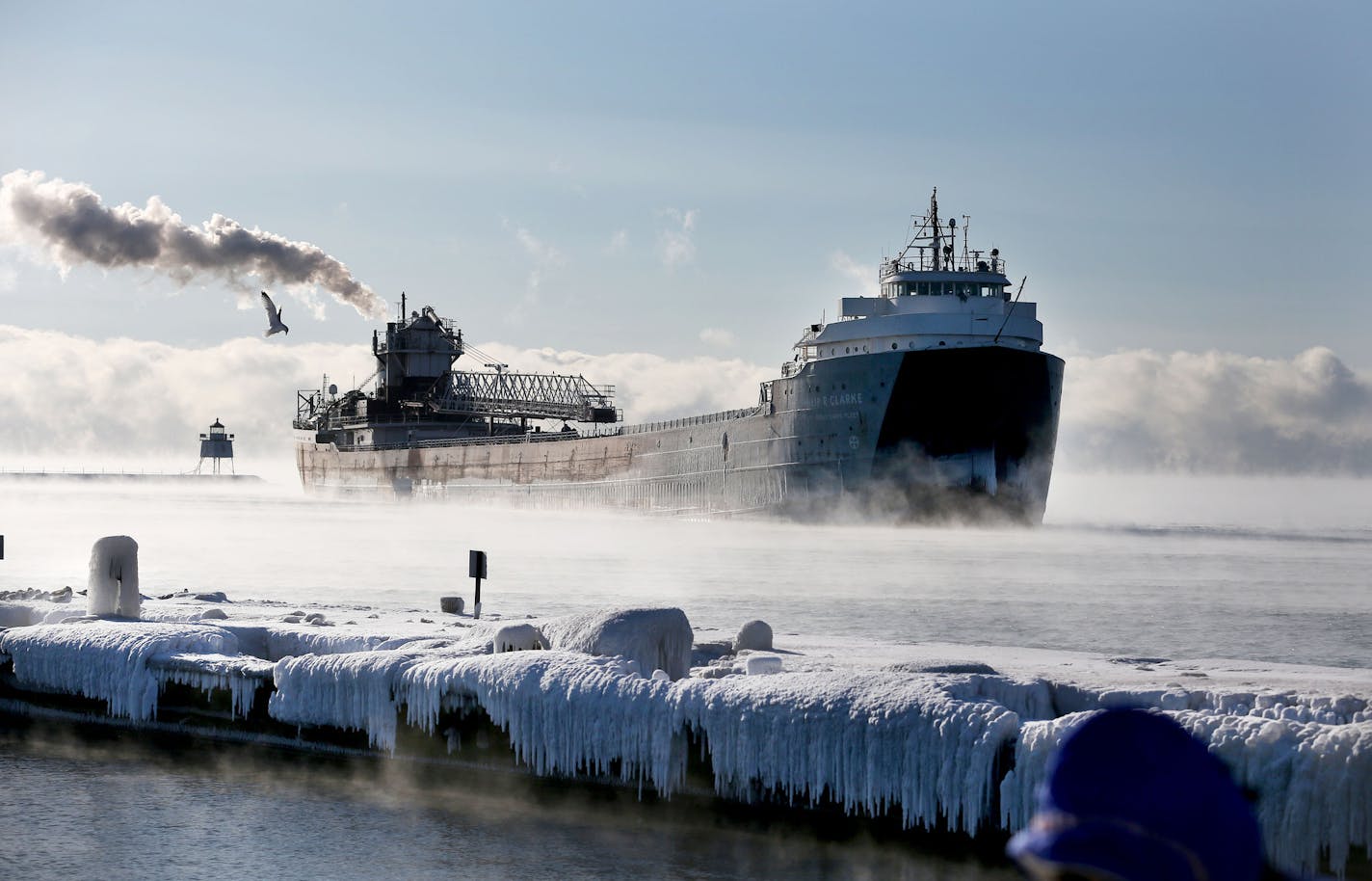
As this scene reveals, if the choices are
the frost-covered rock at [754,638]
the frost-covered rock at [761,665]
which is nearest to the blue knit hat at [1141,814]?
the frost-covered rock at [761,665]

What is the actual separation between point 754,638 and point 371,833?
5.85 m

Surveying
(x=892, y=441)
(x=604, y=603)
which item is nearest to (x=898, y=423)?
(x=892, y=441)

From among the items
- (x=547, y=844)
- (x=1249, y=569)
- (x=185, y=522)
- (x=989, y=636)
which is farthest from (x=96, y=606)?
(x=185, y=522)

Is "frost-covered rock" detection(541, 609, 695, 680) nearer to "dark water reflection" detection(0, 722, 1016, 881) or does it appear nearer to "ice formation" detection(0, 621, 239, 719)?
"dark water reflection" detection(0, 722, 1016, 881)

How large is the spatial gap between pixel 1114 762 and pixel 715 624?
58.9ft

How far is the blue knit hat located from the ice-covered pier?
6806 millimetres

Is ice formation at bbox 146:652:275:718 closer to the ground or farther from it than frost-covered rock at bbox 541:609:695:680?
closer to the ground

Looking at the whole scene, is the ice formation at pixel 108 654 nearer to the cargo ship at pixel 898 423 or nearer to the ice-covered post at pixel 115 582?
the ice-covered post at pixel 115 582

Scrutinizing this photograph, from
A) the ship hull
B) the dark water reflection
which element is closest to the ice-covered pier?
the dark water reflection

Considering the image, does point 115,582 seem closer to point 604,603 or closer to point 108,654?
point 108,654

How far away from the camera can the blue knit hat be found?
1.89 m

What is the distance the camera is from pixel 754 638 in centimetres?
1564

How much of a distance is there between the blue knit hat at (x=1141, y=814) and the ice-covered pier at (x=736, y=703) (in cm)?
681

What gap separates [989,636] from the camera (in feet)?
63.1
